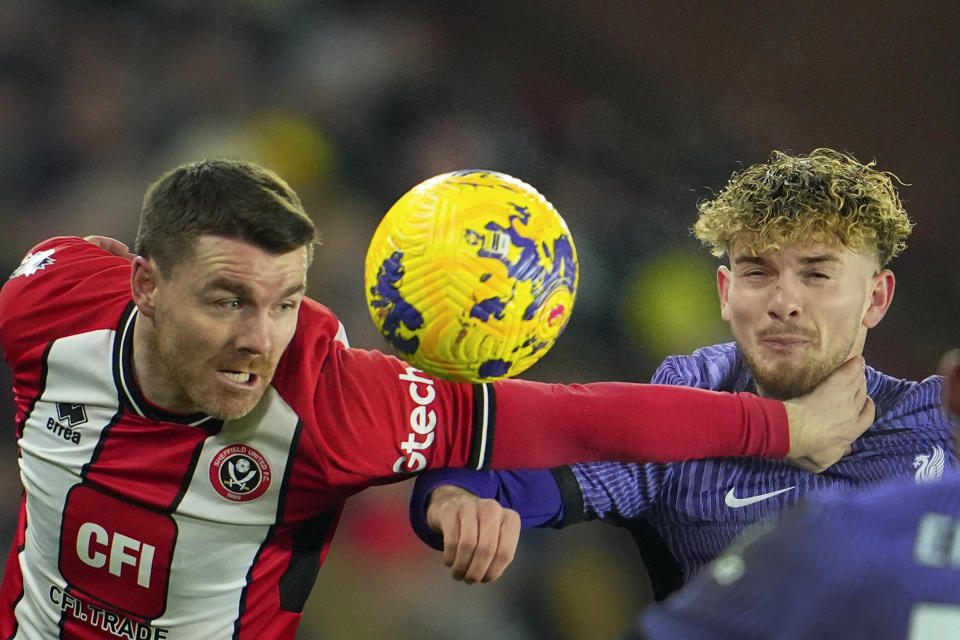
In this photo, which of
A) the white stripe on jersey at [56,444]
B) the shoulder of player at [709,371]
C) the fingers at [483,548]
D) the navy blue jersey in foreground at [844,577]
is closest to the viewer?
the navy blue jersey in foreground at [844,577]

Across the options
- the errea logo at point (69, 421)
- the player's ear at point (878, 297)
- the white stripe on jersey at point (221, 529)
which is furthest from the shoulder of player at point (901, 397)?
the errea logo at point (69, 421)

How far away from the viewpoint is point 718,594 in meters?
0.79

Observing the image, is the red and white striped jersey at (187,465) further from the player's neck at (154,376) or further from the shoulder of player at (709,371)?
the shoulder of player at (709,371)

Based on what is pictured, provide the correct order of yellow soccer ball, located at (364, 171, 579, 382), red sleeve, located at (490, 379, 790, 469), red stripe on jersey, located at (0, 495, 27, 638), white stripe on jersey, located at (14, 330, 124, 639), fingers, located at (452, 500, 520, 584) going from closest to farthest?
yellow soccer ball, located at (364, 171, 579, 382) → fingers, located at (452, 500, 520, 584) → red sleeve, located at (490, 379, 790, 469) → white stripe on jersey, located at (14, 330, 124, 639) → red stripe on jersey, located at (0, 495, 27, 638)

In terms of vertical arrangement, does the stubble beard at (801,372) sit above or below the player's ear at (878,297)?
below

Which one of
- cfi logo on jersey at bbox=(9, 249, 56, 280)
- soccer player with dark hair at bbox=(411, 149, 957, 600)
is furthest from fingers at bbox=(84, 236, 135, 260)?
soccer player with dark hair at bbox=(411, 149, 957, 600)

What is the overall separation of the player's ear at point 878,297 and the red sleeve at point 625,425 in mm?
479

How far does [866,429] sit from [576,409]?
2.50 ft

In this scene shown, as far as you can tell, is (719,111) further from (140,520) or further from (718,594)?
(718,594)

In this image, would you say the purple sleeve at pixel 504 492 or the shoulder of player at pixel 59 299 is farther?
the shoulder of player at pixel 59 299

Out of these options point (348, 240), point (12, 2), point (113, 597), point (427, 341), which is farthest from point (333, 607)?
point (12, 2)

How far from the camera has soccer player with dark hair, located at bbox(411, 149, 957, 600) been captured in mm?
2275

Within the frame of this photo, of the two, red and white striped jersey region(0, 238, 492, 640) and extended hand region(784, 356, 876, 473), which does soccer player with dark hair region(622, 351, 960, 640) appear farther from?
extended hand region(784, 356, 876, 473)

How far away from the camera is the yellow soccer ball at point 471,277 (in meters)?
1.70
